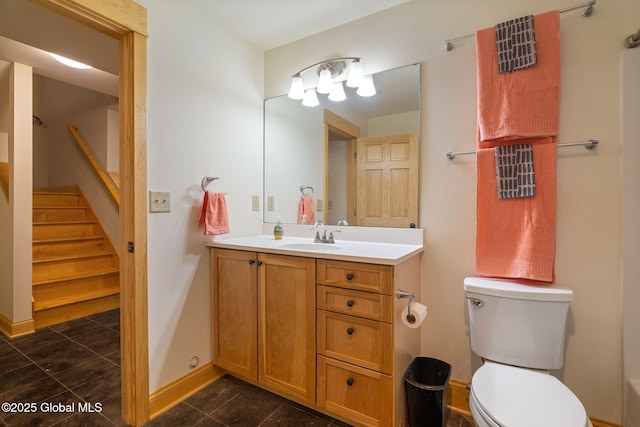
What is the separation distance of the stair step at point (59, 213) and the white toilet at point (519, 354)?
4337 millimetres

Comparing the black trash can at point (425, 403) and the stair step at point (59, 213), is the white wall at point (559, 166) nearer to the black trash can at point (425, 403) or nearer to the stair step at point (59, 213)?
the black trash can at point (425, 403)

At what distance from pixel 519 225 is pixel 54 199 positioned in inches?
187

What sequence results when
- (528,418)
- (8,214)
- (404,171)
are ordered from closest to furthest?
1. (528,418)
2. (404,171)
3. (8,214)

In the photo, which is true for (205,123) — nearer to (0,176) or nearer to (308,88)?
(308,88)

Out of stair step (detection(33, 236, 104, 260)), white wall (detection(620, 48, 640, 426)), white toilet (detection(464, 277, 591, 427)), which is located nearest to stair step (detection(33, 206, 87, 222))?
stair step (detection(33, 236, 104, 260))

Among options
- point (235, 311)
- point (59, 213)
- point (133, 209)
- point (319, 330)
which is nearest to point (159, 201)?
point (133, 209)

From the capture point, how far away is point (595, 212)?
4.48ft

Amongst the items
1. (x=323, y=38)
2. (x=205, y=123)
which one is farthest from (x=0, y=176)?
(x=323, y=38)

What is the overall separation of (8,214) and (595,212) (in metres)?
4.06

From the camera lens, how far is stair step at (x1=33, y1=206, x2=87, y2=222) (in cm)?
341

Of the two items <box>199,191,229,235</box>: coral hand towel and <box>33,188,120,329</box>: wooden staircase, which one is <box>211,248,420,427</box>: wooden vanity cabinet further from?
<box>33,188,120,329</box>: wooden staircase

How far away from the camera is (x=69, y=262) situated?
3141mm

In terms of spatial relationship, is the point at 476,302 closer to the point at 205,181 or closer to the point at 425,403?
the point at 425,403

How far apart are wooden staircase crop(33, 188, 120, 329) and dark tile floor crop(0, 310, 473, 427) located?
1.84ft
